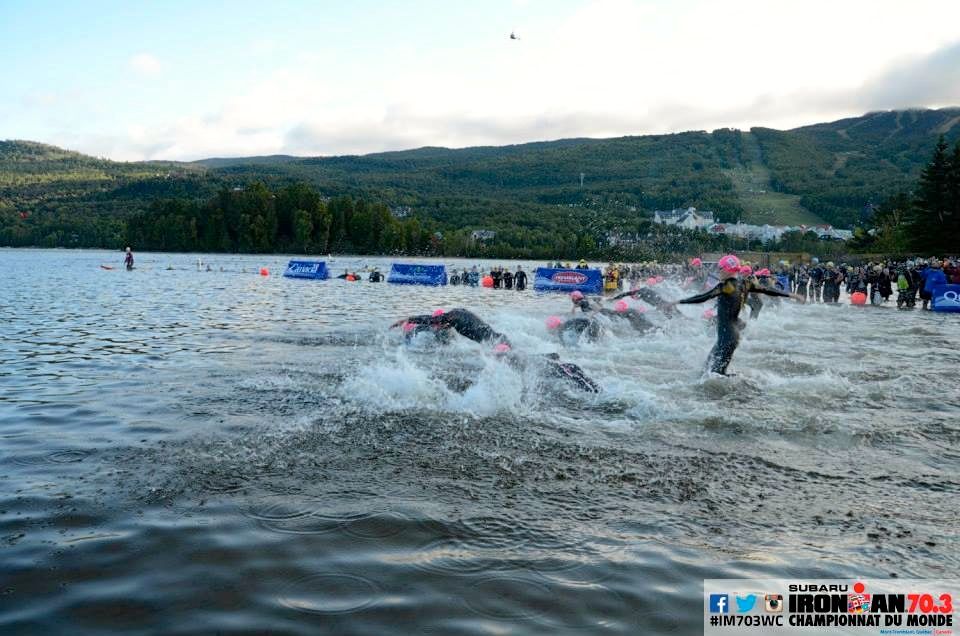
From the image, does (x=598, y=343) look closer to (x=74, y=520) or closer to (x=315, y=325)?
(x=315, y=325)

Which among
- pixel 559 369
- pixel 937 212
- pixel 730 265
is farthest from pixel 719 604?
pixel 937 212

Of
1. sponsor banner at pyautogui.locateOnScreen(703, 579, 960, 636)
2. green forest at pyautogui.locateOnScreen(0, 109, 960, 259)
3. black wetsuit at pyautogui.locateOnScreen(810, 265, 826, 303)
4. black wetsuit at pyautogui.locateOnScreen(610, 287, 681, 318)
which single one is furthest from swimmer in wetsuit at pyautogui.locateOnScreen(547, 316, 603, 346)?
green forest at pyautogui.locateOnScreen(0, 109, 960, 259)

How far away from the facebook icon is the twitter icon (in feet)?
0.20

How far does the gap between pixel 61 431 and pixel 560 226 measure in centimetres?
13446

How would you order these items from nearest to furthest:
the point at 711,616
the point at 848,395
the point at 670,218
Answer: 1. the point at 711,616
2. the point at 848,395
3. the point at 670,218

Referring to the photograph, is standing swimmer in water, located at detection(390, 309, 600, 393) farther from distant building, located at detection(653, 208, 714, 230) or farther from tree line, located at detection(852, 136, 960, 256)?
distant building, located at detection(653, 208, 714, 230)

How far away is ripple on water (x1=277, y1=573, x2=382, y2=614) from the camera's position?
11.6ft

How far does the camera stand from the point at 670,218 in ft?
440

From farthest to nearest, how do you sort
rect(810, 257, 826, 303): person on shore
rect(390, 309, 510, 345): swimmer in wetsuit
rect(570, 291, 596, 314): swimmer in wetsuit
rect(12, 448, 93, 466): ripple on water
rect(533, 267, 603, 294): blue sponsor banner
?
1. rect(533, 267, 603, 294): blue sponsor banner
2. rect(810, 257, 826, 303): person on shore
3. rect(570, 291, 596, 314): swimmer in wetsuit
4. rect(390, 309, 510, 345): swimmer in wetsuit
5. rect(12, 448, 93, 466): ripple on water

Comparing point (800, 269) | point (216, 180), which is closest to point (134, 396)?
point (800, 269)

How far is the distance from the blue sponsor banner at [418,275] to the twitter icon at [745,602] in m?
38.1

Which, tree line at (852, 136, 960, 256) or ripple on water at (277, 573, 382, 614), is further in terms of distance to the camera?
tree line at (852, 136, 960, 256)

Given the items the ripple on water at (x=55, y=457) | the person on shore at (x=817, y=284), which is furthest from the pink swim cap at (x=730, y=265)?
the person on shore at (x=817, y=284)

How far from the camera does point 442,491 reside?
17.2 feet
